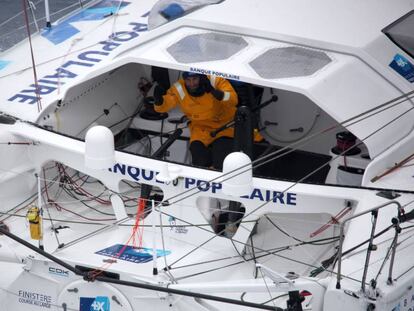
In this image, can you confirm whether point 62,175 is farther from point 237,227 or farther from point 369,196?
point 369,196

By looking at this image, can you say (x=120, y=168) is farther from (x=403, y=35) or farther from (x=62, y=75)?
(x=403, y=35)

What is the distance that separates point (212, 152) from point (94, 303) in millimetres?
1633

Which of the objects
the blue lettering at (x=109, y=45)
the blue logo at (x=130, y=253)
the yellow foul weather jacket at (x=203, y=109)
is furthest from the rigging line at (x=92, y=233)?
the blue lettering at (x=109, y=45)

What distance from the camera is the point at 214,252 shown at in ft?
22.2

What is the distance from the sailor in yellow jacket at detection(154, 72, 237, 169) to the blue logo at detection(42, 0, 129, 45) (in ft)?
5.33

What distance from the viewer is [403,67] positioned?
23.5ft

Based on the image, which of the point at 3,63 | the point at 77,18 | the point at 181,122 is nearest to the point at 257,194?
the point at 181,122

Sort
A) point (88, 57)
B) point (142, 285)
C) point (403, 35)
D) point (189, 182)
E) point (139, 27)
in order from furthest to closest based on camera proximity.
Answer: point (139, 27), point (88, 57), point (403, 35), point (189, 182), point (142, 285)

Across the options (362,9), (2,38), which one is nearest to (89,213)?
(362,9)

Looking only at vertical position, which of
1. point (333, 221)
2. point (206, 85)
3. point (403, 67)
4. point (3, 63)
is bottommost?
point (333, 221)

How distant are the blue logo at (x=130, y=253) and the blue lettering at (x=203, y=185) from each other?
1.55 feet

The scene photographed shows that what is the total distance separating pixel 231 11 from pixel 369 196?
74.8 inches

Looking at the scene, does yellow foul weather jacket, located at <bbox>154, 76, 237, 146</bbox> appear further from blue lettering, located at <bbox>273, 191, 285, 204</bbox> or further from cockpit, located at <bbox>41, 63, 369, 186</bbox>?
blue lettering, located at <bbox>273, 191, 285, 204</bbox>

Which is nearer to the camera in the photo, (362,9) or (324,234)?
(324,234)
